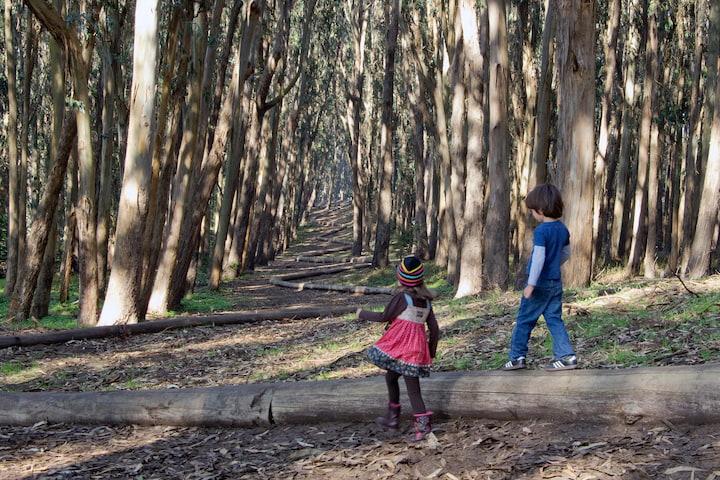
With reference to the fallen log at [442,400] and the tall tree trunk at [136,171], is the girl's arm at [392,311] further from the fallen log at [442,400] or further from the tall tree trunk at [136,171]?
the tall tree trunk at [136,171]

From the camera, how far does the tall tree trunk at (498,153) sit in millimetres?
14461

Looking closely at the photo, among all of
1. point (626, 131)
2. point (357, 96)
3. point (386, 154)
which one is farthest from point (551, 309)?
point (357, 96)

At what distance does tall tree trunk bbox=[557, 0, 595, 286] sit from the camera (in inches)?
450

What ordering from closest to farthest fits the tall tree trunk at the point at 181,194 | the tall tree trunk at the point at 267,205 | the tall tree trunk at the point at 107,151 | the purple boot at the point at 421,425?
the purple boot at the point at 421,425, the tall tree trunk at the point at 107,151, the tall tree trunk at the point at 181,194, the tall tree trunk at the point at 267,205

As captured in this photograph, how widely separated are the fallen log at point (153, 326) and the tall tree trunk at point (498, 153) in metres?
3.00

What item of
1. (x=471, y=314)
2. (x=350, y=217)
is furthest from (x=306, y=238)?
(x=471, y=314)

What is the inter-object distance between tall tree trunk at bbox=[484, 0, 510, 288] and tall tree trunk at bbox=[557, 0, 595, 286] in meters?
2.51

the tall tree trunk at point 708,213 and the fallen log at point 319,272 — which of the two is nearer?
the tall tree trunk at point 708,213

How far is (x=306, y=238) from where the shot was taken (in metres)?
59.8

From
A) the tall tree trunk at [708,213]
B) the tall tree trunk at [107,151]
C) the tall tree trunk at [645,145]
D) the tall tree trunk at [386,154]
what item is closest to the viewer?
the tall tree trunk at [708,213]

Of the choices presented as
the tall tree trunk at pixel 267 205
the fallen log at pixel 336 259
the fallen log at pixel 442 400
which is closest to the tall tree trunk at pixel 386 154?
the tall tree trunk at pixel 267 205

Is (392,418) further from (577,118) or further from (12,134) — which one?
(12,134)

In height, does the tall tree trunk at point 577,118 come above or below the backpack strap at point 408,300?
above

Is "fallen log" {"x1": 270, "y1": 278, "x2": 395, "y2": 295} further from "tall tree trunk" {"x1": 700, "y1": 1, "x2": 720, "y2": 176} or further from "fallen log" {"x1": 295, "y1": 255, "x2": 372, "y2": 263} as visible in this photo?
"fallen log" {"x1": 295, "y1": 255, "x2": 372, "y2": 263}
